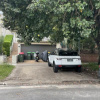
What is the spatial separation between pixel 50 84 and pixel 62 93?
150 centimetres

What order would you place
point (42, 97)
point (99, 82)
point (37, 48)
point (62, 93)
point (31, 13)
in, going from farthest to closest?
point (37, 48)
point (99, 82)
point (31, 13)
point (62, 93)
point (42, 97)

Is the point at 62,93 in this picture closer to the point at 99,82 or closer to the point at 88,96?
the point at 88,96

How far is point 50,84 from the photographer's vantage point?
6.68m

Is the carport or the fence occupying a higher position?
the carport

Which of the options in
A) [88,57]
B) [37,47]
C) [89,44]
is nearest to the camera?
[88,57]

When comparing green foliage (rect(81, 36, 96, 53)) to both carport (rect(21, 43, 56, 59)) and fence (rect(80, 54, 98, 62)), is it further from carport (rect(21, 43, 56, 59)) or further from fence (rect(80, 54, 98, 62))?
carport (rect(21, 43, 56, 59))

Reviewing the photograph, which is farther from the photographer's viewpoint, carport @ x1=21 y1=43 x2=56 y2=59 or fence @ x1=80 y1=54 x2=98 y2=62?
carport @ x1=21 y1=43 x2=56 y2=59

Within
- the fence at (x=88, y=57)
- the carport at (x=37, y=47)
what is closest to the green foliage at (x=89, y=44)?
the fence at (x=88, y=57)

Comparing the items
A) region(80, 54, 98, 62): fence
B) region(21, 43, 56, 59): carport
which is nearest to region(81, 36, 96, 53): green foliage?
region(80, 54, 98, 62): fence

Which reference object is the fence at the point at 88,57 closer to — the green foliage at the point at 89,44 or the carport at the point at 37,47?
the green foliage at the point at 89,44

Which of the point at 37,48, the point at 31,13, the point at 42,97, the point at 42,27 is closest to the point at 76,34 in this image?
the point at 42,27

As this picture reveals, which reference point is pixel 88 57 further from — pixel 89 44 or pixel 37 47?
pixel 37 47

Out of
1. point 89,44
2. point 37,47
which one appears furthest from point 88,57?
point 37,47

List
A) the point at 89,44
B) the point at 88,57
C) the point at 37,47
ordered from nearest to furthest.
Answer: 1. the point at 88,57
2. the point at 89,44
3. the point at 37,47
